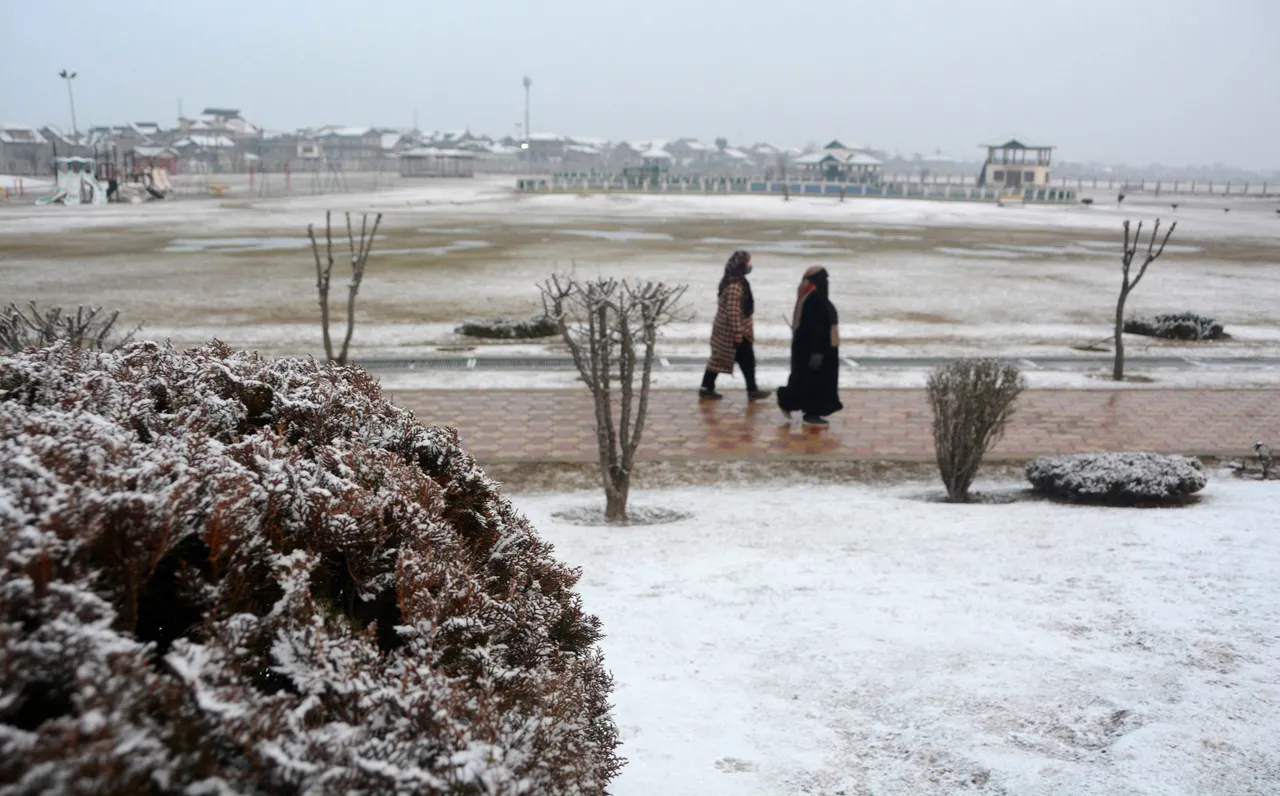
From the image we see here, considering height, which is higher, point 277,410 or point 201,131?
point 201,131

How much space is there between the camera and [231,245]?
2527cm

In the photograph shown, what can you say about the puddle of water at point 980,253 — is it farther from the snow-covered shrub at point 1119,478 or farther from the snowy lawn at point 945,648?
the snowy lawn at point 945,648

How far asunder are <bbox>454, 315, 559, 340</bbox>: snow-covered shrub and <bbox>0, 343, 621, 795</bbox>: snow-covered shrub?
10.4 meters

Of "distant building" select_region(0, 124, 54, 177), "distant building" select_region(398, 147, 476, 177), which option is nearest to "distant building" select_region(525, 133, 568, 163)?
"distant building" select_region(398, 147, 476, 177)

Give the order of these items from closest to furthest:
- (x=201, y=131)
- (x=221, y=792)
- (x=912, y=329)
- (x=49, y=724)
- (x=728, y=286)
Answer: (x=49, y=724)
(x=221, y=792)
(x=728, y=286)
(x=912, y=329)
(x=201, y=131)

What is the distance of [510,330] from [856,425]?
5.52 meters

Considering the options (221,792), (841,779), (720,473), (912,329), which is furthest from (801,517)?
(912,329)

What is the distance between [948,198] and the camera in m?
63.6

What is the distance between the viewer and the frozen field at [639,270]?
1373 centimetres

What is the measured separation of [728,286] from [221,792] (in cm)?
833

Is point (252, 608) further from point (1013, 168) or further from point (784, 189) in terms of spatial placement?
point (1013, 168)

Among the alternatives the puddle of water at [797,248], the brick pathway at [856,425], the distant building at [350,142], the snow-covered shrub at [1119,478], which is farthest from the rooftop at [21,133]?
the snow-covered shrub at [1119,478]

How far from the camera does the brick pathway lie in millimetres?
7910

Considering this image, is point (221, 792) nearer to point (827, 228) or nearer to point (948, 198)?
point (827, 228)
